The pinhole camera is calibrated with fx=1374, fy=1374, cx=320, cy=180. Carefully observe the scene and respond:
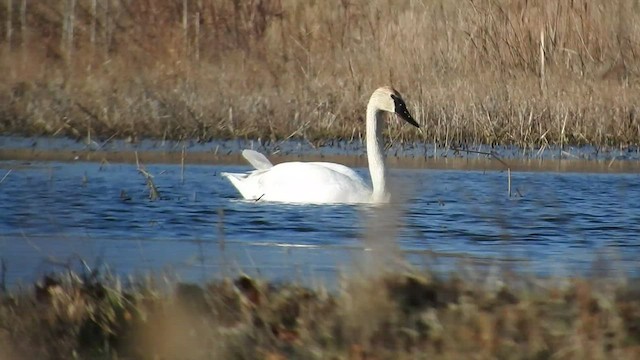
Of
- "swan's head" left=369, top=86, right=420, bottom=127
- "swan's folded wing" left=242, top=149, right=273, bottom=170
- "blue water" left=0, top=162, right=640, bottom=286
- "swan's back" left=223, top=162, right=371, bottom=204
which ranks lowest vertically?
"blue water" left=0, top=162, right=640, bottom=286

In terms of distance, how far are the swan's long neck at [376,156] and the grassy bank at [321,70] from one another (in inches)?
123

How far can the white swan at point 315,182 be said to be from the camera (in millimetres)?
10484

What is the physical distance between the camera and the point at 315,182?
10.5 m

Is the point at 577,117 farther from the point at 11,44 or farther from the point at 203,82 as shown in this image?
the point at 11,44

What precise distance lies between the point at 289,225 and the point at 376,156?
1.97m

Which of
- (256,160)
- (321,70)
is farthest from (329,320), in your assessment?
(321,70)

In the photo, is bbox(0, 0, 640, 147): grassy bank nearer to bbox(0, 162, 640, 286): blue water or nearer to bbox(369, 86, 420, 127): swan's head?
bbox(0, 162, 640, 286): blue water

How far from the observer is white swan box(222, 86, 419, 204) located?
1048cm

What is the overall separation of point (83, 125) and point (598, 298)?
11.5 meters

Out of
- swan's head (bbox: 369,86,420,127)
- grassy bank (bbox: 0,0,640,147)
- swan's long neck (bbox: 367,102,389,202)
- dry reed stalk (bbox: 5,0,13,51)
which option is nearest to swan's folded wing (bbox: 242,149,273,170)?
swan's long neck (bbox: 367,102,389,202)

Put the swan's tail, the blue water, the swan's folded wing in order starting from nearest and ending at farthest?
1. the blue water
2. the swan's tail
3. the swan's folded wing

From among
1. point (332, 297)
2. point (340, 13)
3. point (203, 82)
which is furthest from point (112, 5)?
point (332, 297)

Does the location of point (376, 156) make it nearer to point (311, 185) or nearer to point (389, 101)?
point (389, 101)

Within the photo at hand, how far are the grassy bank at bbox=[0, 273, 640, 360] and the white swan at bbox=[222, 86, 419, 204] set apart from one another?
500 cm
